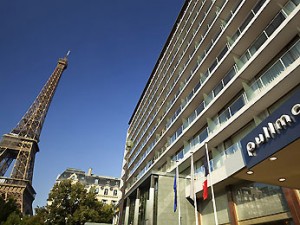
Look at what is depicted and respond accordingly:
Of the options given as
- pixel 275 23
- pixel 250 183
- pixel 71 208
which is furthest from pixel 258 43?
pixel 71 208

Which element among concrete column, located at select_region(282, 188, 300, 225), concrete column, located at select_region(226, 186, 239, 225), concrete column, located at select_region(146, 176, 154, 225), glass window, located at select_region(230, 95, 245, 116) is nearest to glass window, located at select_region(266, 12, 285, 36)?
glass window, located at select_region(230, 95, 245, 116)

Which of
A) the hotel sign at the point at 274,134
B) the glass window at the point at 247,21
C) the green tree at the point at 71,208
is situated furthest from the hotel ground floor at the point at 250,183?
the green tree at the point at 71,208

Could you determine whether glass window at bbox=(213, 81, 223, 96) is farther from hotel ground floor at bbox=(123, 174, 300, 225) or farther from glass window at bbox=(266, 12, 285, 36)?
hotel ground floor at bbox=(123, 174, 300, 225)

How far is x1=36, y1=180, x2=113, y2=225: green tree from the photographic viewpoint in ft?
107

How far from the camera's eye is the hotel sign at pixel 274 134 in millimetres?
6762

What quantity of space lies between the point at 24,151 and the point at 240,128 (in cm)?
6263

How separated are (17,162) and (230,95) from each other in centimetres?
6053

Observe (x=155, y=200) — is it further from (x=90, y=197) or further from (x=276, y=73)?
Answer: (x=90, y=197)

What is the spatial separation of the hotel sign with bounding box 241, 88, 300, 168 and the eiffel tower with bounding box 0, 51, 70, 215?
57.5m

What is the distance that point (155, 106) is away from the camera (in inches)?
1458

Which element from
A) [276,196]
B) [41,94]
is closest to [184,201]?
[276,196]

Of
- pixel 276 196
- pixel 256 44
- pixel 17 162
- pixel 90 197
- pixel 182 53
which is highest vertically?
pixel 182 53

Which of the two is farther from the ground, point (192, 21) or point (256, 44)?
point (192, 21)

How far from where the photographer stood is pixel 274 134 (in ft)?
24.8
